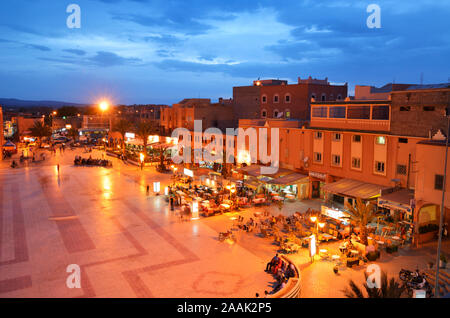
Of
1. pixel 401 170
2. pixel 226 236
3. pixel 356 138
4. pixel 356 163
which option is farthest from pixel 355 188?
pixel 226 236

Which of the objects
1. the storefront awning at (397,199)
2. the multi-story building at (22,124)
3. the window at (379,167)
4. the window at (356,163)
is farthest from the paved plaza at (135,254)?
the multi-story building at (22,124)

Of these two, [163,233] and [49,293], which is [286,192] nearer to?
[163,233]

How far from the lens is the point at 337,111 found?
87.5ft

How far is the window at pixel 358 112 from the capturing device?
24094mm

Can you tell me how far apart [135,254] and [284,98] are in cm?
3497

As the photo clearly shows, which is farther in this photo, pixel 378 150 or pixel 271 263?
pixel 378 150

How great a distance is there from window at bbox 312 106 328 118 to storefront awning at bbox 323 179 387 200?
5.86 metres

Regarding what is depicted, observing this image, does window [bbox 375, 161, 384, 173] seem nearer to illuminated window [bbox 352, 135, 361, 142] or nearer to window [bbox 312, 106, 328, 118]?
illuminated window [bbox 352, 135, 361, 142]

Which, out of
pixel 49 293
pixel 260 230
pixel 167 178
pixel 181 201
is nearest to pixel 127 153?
pixel 167 178

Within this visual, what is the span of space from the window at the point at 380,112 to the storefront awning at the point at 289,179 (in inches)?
302

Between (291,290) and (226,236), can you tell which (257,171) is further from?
(291,290)

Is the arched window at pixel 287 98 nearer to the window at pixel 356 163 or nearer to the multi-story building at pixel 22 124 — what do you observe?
the window at pixel 356 163

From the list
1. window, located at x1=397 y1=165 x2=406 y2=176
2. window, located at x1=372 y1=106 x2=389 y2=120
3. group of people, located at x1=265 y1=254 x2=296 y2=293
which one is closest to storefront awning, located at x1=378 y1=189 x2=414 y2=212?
window, located at x1=397 y1=165 x2=406 y2=176

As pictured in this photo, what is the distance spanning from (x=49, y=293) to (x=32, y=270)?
2.72m
